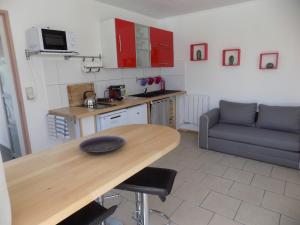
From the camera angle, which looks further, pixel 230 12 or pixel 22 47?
pixel 230 12

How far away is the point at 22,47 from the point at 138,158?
212 centimetres

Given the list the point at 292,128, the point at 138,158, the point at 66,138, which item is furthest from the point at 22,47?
the point at 292,128

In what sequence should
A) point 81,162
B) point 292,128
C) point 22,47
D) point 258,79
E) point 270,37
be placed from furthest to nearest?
point 258,79
point 270,37
point 292,128
point 22,47
point 81,162

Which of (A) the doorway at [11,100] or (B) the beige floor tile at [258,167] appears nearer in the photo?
(A) the doorway at [11,100]

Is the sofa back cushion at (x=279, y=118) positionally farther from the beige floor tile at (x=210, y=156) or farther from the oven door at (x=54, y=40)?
the oven door at (x=54, y=40)

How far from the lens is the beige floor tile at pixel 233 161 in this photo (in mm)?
2871

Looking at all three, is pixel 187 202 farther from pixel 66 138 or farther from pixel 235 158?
pixel 66 138

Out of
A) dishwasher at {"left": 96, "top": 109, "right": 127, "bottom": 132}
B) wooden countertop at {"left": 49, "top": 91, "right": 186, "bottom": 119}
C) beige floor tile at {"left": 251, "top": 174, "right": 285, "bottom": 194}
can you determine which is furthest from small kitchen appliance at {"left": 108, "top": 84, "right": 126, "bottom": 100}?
beige floor tile at {"left": 251, "top": 174, "right": 285, "bottom": 194}

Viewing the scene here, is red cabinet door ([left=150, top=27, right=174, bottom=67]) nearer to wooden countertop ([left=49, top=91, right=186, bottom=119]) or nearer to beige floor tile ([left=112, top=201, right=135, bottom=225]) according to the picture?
wooden countertop ([left=49, top=91, right=186, bottom=119])

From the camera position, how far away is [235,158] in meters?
3.09

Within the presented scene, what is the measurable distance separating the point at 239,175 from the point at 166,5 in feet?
9.09

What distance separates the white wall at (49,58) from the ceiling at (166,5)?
298mm

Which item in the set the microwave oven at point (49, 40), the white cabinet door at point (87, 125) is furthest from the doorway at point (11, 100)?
the white cabinet door at point (87, 125)

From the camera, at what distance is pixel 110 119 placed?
2684mm
